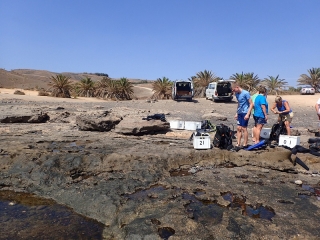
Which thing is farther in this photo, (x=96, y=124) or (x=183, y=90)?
(x=183, y=90)

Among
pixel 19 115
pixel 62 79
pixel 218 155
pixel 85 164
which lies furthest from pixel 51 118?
pixel 62 79

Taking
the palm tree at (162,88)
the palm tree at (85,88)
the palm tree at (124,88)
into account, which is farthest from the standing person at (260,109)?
the palm tree at (85,88)

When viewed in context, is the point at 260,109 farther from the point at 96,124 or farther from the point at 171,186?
the point at 96,124

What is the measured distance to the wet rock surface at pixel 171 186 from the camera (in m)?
3.06

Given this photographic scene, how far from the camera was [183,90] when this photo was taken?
877 inches

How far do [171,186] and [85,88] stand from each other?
34.0 meters

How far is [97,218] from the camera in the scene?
3.42 m

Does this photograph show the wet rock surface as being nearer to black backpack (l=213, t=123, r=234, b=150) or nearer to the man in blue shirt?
black backpack (l=213, t=123, r=234, b=150)

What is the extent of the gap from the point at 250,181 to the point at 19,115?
926 centimetres

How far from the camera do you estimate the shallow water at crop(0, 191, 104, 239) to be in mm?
3109

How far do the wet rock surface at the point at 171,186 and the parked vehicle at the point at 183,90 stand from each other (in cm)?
1473

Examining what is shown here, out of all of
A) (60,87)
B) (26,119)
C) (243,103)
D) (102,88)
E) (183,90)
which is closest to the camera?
(243,103)

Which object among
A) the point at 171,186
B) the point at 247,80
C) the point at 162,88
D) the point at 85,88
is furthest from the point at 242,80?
the point at 171,186

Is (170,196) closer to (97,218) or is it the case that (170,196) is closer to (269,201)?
(97,218)
